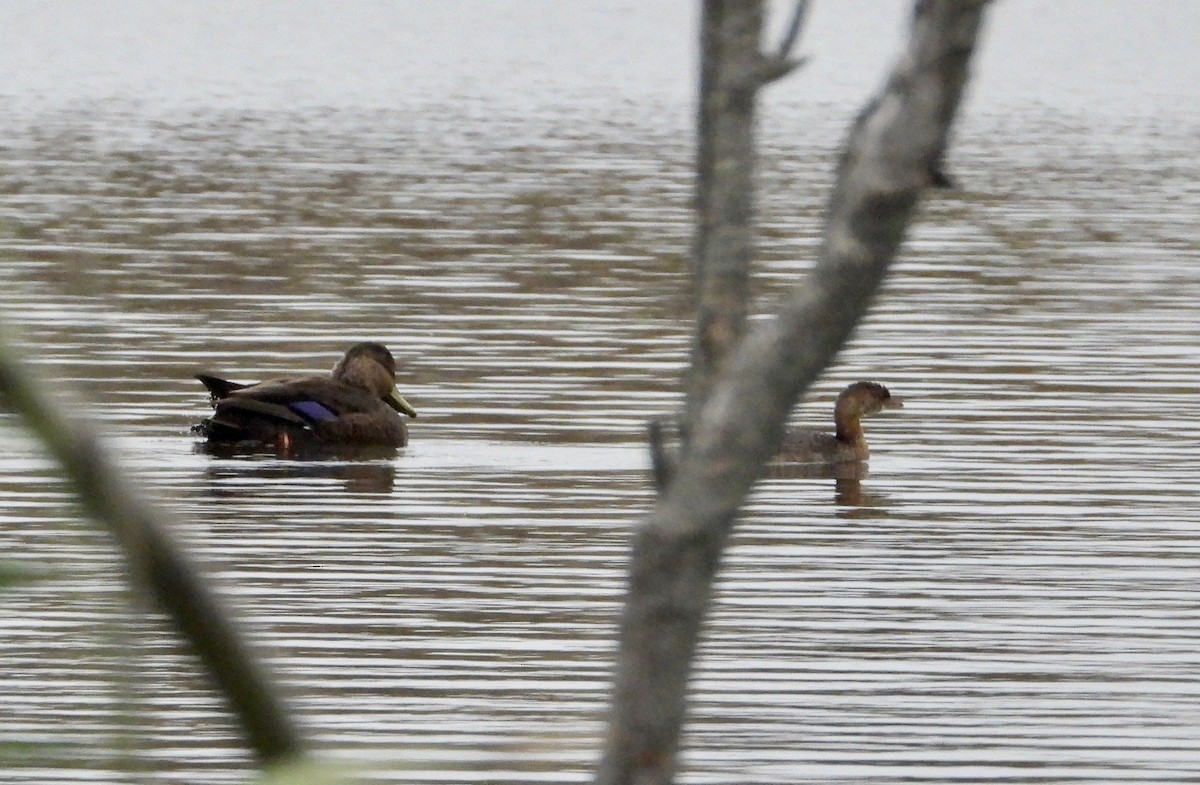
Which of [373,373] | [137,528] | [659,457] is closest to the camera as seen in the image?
[137,528]

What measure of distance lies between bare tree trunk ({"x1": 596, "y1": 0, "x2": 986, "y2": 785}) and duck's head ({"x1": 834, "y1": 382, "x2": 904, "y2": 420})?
11805 mm

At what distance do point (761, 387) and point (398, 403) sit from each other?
12828mm

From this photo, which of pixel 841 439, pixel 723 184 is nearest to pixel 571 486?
pixel 841 439

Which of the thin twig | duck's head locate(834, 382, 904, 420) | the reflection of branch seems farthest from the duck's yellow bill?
the reflection of branch

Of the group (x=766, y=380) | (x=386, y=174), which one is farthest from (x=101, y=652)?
(x=386, y=174)

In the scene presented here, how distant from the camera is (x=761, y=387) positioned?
203 centimetres

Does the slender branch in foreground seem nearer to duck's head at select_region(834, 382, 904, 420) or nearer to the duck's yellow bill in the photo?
duck's head at select_region(834, 382, 904, 420)

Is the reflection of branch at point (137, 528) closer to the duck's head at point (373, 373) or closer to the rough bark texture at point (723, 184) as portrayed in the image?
the rough bark texture at point (723, 184)

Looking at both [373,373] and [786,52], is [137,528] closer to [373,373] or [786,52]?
[786,52]

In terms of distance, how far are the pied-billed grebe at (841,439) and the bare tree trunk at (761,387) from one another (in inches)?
459

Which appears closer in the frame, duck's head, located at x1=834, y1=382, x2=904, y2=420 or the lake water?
the lake water

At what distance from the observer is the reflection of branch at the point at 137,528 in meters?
1.27

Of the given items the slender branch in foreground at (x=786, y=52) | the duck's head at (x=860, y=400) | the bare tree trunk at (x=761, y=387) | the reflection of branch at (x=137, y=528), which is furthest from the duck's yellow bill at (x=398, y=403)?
the reflection of branch at (x=137, y=528)

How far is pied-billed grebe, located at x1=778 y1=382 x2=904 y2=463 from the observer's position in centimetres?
1378
